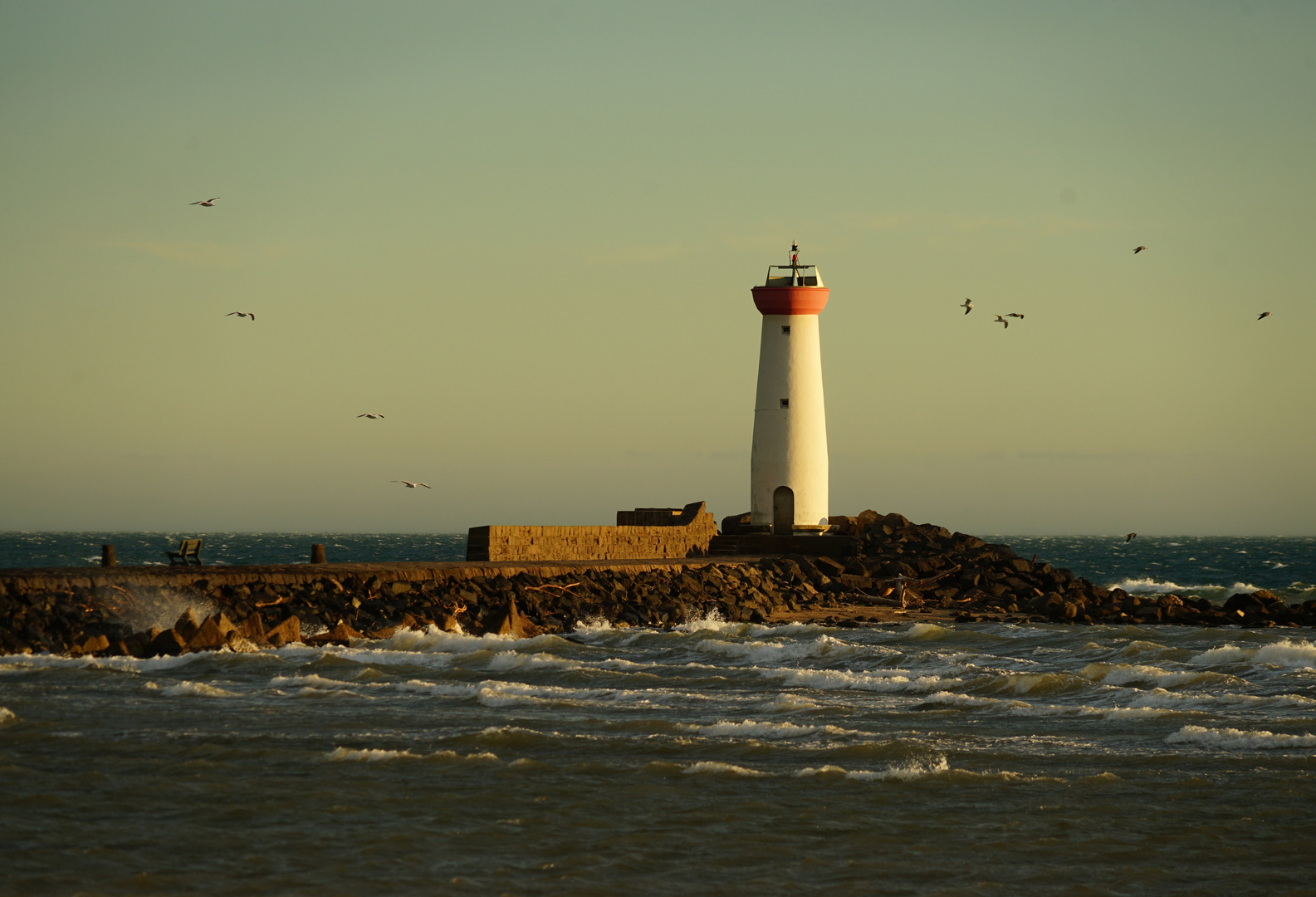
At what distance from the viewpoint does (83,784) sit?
10219 mm

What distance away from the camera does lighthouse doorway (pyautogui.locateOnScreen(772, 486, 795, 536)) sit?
105ft

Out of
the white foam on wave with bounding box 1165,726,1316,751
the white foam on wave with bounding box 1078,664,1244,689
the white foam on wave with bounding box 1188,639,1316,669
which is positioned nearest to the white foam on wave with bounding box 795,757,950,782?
the white foam on wave with bounding box 1165,726,1316,751

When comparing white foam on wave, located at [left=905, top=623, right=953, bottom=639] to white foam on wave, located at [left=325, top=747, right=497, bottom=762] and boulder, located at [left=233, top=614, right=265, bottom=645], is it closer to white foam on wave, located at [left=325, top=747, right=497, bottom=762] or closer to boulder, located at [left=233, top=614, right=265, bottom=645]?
boulder, located at [left=233, top=614, right=265, bottom=645]

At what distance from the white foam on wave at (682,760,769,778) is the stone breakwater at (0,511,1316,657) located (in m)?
9.45

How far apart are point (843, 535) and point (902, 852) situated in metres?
23.4

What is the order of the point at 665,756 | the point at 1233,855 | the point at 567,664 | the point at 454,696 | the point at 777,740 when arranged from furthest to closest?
the point at 567,664
the point at 454,696
the point at 777,740
the point at 665,756
the point at 1233,855

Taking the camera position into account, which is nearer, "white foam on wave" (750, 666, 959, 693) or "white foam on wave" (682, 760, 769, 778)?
"white foam on wave" (682, 760, 769, 778)

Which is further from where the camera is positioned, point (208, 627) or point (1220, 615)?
point (1220, 615)

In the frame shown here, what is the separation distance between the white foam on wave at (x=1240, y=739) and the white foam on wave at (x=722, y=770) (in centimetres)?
427

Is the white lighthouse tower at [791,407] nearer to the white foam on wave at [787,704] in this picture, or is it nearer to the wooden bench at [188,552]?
the wooden bench at [188,552]

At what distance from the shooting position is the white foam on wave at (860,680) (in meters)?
16.4

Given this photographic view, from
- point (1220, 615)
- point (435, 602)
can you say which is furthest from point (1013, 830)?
point (1220, 615)

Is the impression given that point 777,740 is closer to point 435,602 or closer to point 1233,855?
point 1233,855

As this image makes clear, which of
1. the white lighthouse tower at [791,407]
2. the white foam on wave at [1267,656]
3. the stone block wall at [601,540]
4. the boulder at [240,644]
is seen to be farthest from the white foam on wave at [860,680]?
the white lighthouse tower at [791,407]
